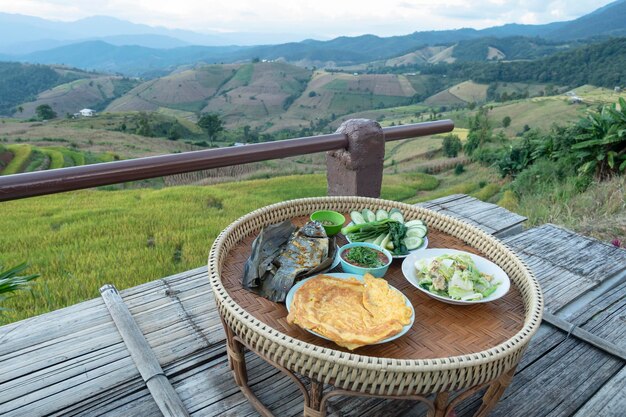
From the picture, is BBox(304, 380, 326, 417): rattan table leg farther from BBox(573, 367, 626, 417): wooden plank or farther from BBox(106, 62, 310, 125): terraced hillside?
BBox(106, 62, 310, 125): terraced hillside

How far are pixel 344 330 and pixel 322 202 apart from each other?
97cm

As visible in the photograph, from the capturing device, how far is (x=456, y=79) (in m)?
76.4

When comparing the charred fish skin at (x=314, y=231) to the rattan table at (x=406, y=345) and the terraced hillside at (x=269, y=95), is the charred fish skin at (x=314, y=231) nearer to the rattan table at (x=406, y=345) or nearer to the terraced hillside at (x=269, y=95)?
the rattan table at (x=406, y=345)

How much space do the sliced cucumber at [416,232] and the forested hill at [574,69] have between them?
59006 mm

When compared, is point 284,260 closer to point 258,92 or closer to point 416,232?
point 416,232

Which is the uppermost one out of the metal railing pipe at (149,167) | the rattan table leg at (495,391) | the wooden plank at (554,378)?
the metal railing pipe at (149,167)

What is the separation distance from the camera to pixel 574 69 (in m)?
56.6

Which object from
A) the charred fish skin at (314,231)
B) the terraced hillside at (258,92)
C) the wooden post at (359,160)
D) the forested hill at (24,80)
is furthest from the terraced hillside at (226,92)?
the charred fish skin at (314,231)

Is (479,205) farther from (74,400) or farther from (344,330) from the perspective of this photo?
(74,400)

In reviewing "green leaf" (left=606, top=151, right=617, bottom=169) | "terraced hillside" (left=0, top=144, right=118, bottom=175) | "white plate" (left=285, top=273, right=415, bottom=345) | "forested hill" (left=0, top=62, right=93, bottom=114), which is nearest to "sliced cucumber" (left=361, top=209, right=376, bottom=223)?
"white plate" (left=285, top=273, right=415, bottom=345)

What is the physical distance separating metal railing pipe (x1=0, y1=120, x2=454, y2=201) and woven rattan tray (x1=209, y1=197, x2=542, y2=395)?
467 mm

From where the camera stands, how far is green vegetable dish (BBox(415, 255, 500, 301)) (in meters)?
1.29

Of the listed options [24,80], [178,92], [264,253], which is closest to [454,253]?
[264,253]

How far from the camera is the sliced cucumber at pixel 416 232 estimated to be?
1.62m
